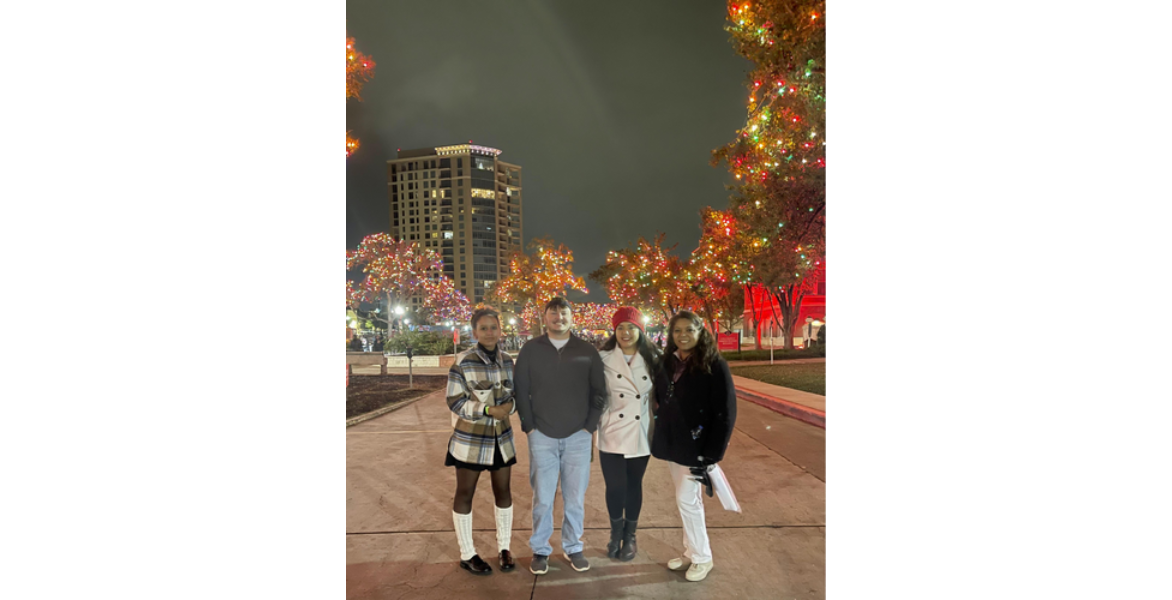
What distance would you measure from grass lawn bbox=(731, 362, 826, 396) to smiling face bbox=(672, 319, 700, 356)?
19.4ft

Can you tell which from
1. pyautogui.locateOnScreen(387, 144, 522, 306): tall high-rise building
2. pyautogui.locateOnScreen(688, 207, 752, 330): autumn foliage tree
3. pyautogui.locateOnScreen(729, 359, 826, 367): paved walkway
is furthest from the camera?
pyautogui.locateOnScreen(729, 359, 826, 367): paved walkway

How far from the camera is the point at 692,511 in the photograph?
295 centimetres

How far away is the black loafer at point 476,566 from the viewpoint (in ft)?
9.98

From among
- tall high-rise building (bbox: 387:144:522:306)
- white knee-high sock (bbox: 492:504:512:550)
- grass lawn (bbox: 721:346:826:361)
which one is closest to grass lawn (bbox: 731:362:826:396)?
grass lawn (bbox: 721:346:826:361)

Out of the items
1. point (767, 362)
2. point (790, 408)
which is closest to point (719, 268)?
point (790, 408)

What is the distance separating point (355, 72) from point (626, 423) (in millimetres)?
3284

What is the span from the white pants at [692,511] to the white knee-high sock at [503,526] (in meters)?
0.97

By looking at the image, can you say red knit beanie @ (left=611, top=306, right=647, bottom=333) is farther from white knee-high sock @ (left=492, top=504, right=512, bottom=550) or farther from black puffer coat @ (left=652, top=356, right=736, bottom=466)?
white knee-high sock @ (left=492, top=504, right=512, bottom=550)

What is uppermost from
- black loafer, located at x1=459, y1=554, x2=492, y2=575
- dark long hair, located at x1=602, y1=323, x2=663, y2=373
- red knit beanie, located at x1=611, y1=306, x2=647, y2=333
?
red knit beanie, located at x1=611, y1=306, x2=647, y2=333

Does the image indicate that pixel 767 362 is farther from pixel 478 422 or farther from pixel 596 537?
pixel 478 422

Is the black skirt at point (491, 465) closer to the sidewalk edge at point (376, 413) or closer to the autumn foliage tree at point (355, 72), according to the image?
the autumn foliage tree at point (355, 72)

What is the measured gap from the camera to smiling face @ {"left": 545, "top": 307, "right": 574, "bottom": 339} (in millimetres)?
3113

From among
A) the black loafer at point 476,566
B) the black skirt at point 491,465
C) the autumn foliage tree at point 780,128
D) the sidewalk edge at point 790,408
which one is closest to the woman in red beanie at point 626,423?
the black skirt at point 491,465

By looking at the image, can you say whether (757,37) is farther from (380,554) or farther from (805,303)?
(805,303)
